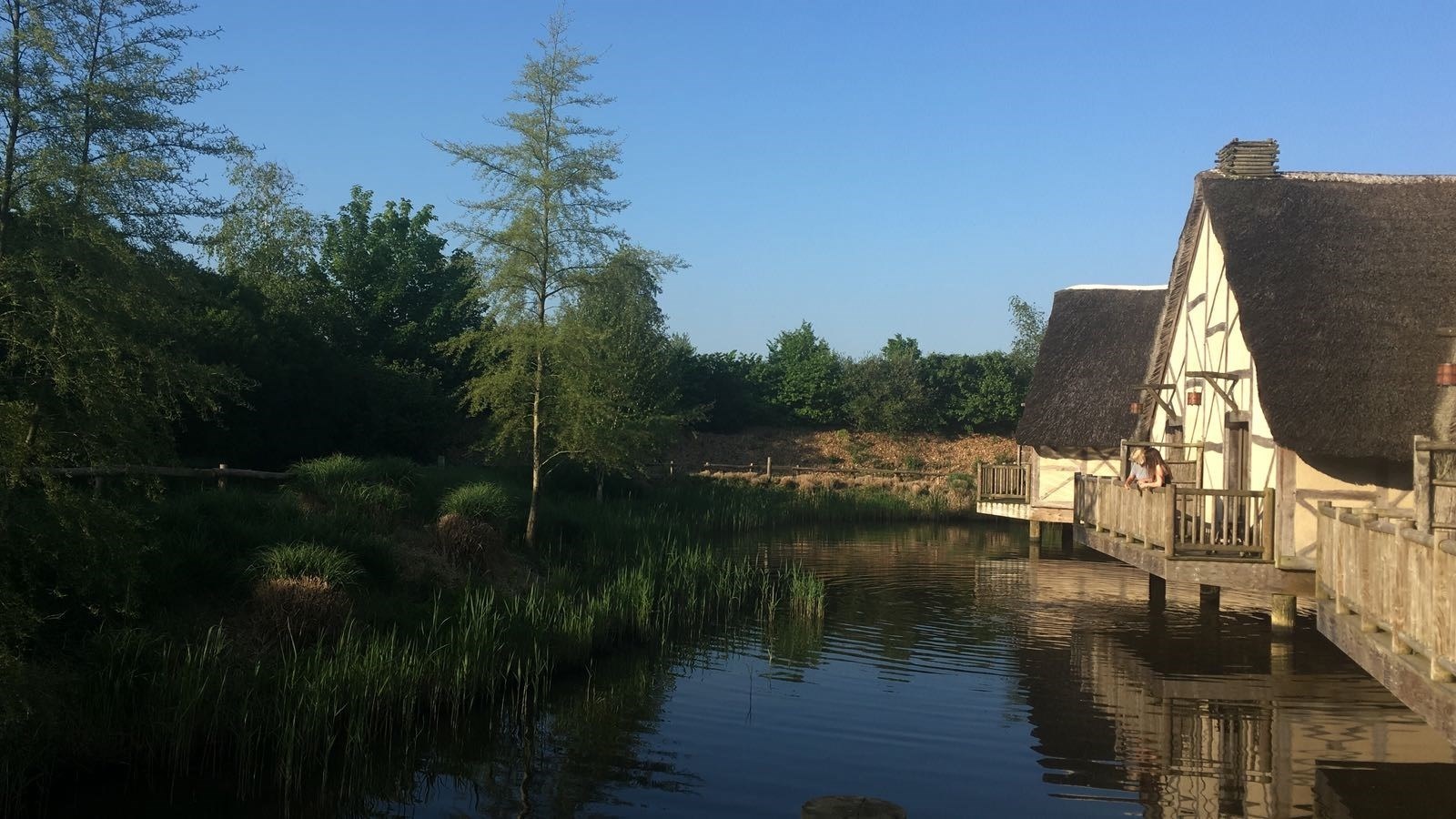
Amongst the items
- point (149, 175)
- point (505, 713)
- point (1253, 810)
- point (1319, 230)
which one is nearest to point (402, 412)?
point (149, 175)

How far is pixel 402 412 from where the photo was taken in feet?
94.1

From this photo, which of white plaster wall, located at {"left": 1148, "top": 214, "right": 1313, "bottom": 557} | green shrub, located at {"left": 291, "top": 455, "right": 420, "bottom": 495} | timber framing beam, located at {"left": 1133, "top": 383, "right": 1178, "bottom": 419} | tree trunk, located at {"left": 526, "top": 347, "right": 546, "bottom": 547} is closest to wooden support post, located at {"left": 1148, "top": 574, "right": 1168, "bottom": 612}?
white plaster wall, located at {"left": 1148, "top": 214, "right": 1313, "bottom": 557}

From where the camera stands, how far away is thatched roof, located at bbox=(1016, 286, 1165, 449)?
27297 mm

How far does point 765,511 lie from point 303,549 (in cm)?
2106

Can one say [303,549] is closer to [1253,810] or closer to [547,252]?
[547,252]

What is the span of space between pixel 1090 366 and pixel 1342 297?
14.4 m

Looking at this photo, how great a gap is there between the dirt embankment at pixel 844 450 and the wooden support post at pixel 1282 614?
108ft

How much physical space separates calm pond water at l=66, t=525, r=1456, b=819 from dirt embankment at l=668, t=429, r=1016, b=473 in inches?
1297

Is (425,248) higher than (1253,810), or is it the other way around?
(425,248)

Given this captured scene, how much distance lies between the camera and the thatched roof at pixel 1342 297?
43.4 ft

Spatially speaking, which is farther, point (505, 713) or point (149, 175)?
point (149, 175)

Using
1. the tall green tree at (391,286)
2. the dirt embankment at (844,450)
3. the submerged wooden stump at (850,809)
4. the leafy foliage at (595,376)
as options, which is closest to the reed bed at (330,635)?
the leafy foliage at (595,376)

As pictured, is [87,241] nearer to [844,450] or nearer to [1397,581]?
[1397,581]

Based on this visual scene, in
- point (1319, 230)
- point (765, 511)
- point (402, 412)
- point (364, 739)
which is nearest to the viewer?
point (364, 739)
